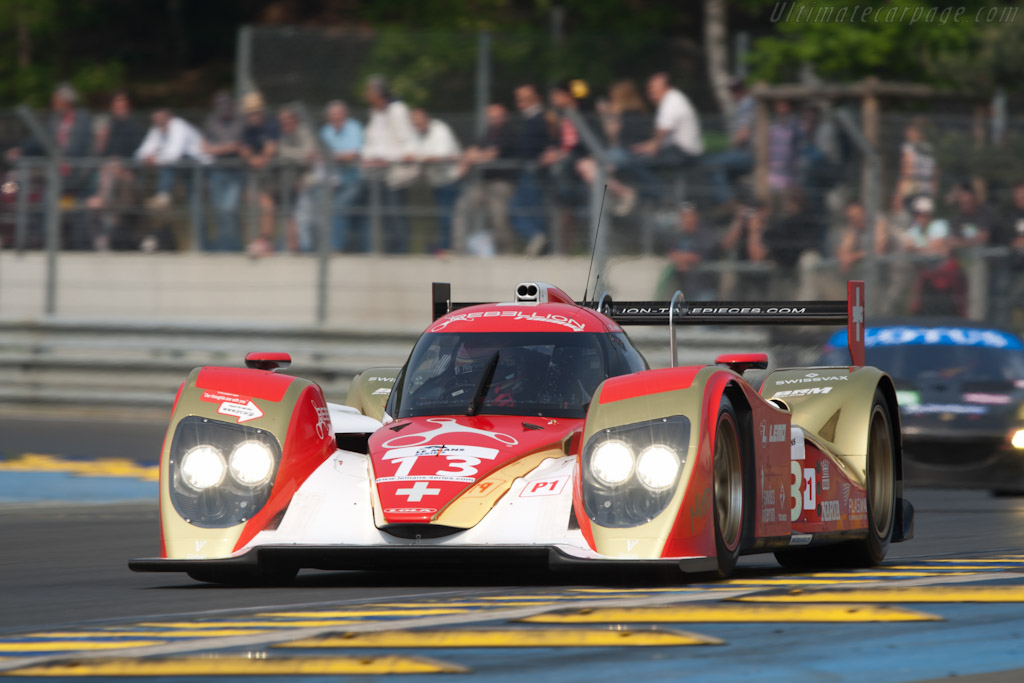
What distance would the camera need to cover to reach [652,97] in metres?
16.2

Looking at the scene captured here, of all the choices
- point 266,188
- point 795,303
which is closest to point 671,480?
point 795,303

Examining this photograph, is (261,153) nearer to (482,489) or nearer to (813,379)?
(813,379)

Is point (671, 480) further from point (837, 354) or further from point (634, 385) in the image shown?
point (837, 354)

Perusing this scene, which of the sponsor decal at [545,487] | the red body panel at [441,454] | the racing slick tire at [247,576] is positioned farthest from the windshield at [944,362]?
the racing slick tire at [247,576]

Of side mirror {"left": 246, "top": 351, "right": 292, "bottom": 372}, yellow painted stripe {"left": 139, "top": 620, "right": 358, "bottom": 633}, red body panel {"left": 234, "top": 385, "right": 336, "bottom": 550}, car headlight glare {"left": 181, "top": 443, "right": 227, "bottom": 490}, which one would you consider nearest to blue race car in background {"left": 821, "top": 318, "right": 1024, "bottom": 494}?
side mirror {"left": 246, "top": 351, "right": 292, "bottom": 372}

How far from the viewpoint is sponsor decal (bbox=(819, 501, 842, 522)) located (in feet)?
25.1

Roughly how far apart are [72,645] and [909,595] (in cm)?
286

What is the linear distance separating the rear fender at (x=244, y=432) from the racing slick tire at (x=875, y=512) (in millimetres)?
2160

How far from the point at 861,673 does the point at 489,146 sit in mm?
11732

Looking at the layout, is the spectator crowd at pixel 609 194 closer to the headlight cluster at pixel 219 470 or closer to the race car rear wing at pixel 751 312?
the race car rear wing at pixel 751 312

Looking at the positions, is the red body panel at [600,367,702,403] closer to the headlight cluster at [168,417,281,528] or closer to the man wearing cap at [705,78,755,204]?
the headlight cluster at [168,417,281,528]

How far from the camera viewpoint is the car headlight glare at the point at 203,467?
6.93 m

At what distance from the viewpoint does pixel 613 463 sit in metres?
6.50

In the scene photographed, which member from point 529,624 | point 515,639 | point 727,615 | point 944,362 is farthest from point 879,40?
point 515,639
